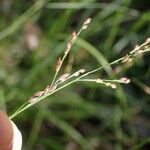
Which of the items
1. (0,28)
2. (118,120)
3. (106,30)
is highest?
(0,28)

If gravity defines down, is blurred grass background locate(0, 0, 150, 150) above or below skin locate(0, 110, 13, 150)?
below

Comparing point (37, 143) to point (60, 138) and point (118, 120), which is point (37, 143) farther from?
point (118, 120)

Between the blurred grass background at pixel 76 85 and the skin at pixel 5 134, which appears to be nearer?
the skin at pixel 5 134

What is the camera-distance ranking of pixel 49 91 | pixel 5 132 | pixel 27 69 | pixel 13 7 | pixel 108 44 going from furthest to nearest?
pixel 13 7, pixel 27 69, pixel 108 44, pixel 49 91, pixel 5 132

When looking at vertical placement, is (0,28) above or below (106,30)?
above

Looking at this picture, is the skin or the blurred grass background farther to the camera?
the blurred grass background

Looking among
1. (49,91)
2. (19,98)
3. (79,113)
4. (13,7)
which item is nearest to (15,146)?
(49,91)
